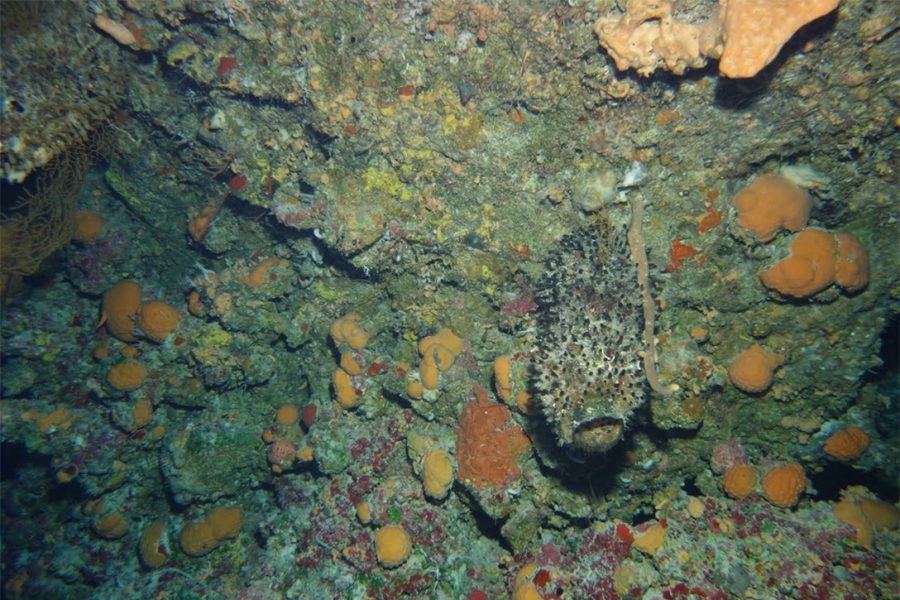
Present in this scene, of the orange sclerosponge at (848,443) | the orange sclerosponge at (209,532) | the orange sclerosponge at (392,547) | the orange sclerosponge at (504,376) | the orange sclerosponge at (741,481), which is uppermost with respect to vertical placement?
the orange sclerosponge at (848,443)

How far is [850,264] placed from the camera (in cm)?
400

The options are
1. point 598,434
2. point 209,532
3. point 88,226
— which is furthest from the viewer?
point 209,532

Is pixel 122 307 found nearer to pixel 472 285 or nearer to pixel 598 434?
pixel 472 285

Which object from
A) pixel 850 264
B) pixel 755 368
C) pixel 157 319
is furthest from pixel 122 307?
pixel 850 264

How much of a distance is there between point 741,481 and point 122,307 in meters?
8.42

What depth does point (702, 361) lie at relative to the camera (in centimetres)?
439

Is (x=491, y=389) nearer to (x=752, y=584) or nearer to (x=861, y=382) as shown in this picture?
(x=752, y=584)

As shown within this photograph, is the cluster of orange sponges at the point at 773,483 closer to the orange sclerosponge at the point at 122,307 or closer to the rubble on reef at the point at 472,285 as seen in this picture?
the rubble on reef at the point at 472,285

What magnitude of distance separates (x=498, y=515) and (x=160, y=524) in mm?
5618

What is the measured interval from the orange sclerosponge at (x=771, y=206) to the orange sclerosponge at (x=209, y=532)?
7936 mm

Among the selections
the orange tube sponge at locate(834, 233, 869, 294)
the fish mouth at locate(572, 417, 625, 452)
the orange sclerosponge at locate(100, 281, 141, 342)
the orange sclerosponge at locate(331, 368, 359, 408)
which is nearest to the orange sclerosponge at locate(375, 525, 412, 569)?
the orange sclerosponge at locate(331, 368, 359, 408)

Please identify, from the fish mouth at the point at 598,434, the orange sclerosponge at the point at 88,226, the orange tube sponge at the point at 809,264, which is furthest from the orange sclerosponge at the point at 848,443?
the orange sclerosponge at the point at 88,226

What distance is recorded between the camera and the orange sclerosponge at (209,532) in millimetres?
6637

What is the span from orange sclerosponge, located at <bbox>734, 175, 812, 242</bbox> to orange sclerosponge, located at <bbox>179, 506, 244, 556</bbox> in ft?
26.0
